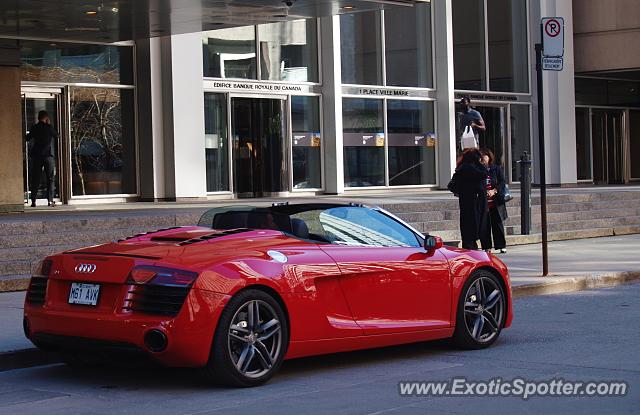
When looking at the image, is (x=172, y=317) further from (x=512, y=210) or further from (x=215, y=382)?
(x=512, y=210)

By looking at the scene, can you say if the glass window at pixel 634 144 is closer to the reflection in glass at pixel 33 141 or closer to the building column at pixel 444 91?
the building column at pixel 444 91

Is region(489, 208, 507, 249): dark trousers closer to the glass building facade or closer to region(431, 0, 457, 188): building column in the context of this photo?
the glass building facade

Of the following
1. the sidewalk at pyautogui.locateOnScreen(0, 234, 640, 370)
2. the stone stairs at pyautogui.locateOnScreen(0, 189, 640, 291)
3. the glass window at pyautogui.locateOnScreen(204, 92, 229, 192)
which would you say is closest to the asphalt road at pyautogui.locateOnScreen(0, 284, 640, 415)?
the sidewalk at pyautogui.locateOnScreen(0, 234, 640, 370)

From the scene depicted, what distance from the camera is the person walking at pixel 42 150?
21.8 metres

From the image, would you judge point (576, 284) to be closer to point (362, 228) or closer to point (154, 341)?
point (362, 228)

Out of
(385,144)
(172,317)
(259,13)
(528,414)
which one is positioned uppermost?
(259,13)

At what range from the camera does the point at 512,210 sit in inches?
909

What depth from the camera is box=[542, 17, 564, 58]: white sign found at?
48.8 feet

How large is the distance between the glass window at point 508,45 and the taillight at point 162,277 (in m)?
27.7

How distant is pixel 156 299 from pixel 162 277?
0.16 m

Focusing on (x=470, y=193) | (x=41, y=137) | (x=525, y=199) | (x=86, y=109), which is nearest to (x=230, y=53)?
(x=86, y=109)

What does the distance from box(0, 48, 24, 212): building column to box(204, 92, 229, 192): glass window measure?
232 inches

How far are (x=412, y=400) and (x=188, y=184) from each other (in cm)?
1764

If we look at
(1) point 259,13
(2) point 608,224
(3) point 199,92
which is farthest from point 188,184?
(2) point 608,224
